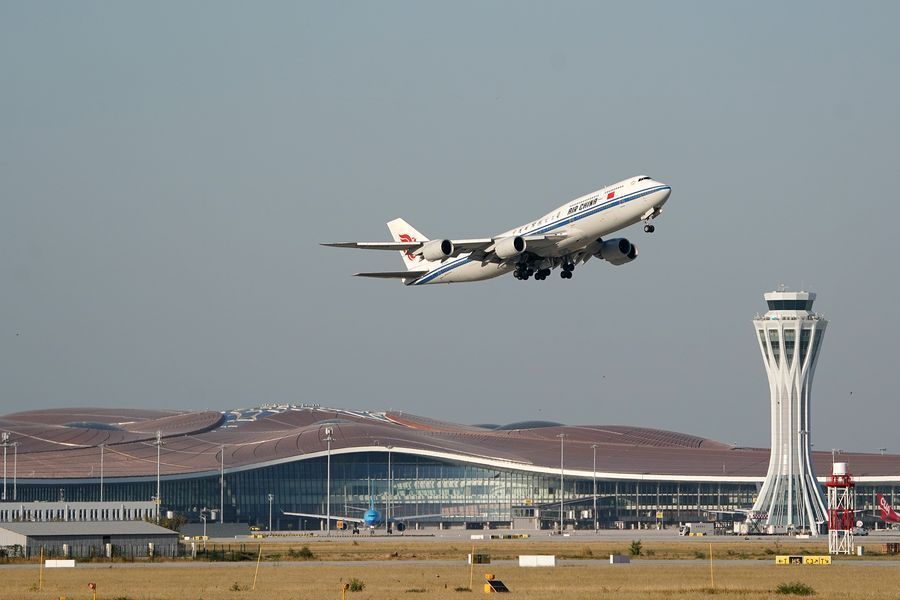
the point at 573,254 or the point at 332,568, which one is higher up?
the point at 573,254

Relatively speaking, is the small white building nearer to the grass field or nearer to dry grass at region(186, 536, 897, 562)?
dry grass at region(186, 536, 897, 562)

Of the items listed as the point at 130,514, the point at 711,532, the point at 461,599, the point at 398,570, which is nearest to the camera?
the point at 461,599

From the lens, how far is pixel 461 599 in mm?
69688

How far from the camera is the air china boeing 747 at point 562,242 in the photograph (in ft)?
290

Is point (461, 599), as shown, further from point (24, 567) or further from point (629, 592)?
point (24, 567)

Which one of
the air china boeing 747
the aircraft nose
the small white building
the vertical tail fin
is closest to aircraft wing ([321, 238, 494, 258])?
the air china boeing 747

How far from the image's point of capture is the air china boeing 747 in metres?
88.4

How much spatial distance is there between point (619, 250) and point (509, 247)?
7.42 m

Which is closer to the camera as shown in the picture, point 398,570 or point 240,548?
point 398,570

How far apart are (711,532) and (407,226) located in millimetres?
71572

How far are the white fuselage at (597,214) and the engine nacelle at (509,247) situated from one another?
219 cm

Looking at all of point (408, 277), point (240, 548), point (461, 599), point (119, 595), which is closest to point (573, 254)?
point (408, 277)

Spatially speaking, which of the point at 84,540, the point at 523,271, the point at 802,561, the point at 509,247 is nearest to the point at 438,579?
the point at 509,247

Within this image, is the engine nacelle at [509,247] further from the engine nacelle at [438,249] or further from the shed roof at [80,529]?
the shed roof at [80,529]
